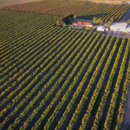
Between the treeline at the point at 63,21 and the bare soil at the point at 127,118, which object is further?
the treeline at the point at 63,21

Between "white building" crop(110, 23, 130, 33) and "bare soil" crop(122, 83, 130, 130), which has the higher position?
"white building" crop(110, 23, 130, 33)

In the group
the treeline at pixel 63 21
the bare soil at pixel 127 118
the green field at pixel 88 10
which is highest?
the green field at pixel 88 10

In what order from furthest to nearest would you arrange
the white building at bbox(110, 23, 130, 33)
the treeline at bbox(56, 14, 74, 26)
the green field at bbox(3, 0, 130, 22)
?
the green field at bbox(3, 0, 130, 22), the treeline at bbox(56, 14, 74, 26), the white building at bbox(110, 23, 130, 33)

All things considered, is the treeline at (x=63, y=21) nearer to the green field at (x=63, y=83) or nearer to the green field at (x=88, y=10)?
the green field at (x=88, y=10)

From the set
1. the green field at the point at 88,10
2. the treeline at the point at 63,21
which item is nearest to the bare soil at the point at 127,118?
the treeline at the point at 63,21

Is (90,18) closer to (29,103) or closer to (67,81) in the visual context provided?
(67,81)

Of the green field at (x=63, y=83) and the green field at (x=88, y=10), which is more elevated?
the green field at (x=88, y=10)

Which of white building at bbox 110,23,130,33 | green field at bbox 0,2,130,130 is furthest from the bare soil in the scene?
white building at bbox 110,23,130,33

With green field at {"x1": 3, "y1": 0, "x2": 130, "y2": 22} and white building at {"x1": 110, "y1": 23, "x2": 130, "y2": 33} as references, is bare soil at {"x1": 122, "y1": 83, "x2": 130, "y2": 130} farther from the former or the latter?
green field at {"x1": 3, "y1": 0, "x2": 130, "y2": 22}

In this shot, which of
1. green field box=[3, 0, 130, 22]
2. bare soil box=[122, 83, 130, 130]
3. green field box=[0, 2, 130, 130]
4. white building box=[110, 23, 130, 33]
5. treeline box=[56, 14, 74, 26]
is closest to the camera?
bare soil box=[122, 83, 130, 130]

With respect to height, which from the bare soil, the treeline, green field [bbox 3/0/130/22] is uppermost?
green field [bbox 3/0/130/22]
